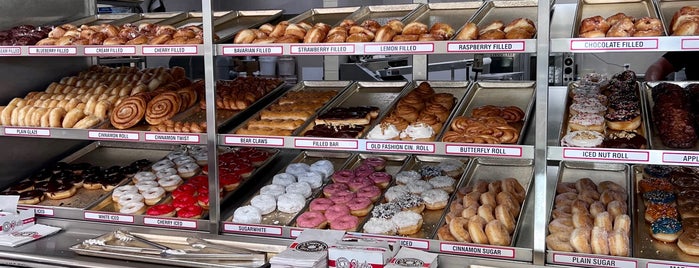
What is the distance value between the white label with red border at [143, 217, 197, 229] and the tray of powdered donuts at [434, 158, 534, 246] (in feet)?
4.13

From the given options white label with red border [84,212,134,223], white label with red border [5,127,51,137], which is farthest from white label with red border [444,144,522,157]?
white label with red border [5,127,51,137]

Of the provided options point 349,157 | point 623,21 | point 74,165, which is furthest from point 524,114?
point 74,165

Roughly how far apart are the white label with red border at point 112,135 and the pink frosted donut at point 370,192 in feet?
3.90

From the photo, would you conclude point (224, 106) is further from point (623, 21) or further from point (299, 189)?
point (623, 21)

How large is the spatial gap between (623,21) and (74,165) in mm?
3311

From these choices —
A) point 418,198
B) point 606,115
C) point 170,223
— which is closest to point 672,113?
point 606,115

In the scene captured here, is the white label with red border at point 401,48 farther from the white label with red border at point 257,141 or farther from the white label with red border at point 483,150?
the white label with red border at point 257,141

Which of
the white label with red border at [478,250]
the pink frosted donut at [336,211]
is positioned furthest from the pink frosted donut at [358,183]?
the white label with red border at [478,250]

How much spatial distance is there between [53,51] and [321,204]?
1.61m

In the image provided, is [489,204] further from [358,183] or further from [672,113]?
[672,113]

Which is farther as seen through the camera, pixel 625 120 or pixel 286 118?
pixel 286 118

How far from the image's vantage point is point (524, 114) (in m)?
3.13

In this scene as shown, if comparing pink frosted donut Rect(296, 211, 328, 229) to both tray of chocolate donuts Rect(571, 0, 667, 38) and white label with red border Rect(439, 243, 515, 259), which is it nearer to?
white label with red border Rect(439, 243, 515, 259)

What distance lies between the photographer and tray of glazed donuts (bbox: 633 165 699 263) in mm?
2553
